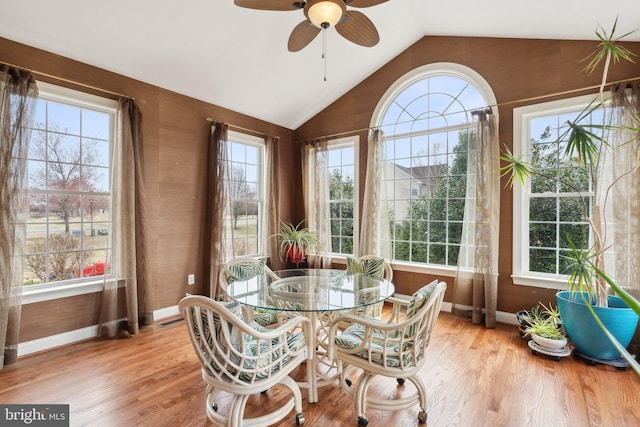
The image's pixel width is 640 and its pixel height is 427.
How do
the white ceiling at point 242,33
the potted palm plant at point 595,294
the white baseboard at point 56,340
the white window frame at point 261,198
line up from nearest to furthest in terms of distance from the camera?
1. the potted palm plant at point 595,294
2. the white ceiling at point 242,33
3. the white baseboard at point 56,340
4. the white window frame at point 261,198

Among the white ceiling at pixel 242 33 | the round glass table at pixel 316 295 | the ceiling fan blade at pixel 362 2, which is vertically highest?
the white ceiling at pixel 242 33

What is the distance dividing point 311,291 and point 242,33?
2731mm

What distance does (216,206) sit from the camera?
4.02m

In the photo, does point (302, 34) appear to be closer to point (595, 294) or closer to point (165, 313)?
point (595, 294)

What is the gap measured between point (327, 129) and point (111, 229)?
10.7ft

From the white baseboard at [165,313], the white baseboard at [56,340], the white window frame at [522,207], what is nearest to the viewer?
the white baseboard at [56,340]

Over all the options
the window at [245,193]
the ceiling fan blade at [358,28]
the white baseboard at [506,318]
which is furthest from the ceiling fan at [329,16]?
the white baseboard at [506,318]

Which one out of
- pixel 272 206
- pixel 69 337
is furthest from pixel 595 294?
pixel 69 337

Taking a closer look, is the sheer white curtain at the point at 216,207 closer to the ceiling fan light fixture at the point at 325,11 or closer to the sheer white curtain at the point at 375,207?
the sheer white curtain at the point at 375,207

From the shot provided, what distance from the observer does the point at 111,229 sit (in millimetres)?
3238

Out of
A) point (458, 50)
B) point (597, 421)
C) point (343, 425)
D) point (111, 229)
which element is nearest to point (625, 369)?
point (597, 421)

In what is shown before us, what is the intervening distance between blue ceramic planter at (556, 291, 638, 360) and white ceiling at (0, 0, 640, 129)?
2.44 meters

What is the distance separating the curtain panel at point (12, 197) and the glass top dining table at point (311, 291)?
71.7 inches

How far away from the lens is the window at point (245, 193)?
4414 millimetres
